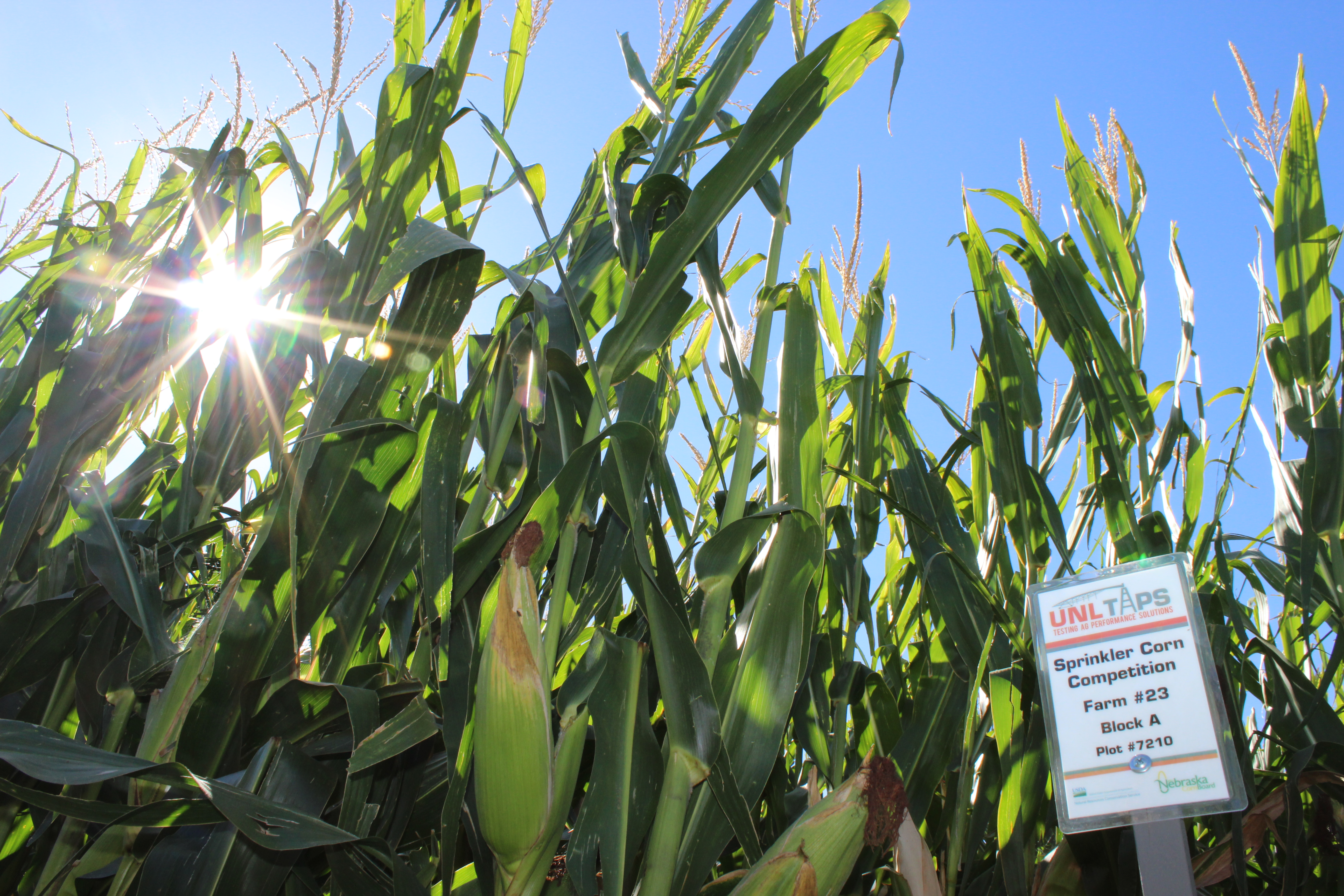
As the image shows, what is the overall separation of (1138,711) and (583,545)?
0.55 meters

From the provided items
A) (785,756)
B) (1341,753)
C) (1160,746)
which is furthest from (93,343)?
(1341,753)

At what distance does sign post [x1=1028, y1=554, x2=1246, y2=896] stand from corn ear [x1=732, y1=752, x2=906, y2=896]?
0.64 feet

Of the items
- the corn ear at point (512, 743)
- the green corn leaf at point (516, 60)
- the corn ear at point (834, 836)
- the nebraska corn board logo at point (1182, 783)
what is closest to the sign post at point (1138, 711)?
the nebraska corn board logo at point (1182, 783)

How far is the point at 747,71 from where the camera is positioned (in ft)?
2.95

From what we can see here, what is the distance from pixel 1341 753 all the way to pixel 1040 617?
0.37 metres

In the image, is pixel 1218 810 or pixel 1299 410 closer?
pixel 1218 810

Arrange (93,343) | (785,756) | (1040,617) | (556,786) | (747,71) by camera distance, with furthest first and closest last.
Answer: (785,756) → (93,343) → (747,71) → (1040,617) → (556,786)

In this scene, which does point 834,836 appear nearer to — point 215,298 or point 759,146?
point 759,146

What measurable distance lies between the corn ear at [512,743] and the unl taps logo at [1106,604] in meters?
0.51

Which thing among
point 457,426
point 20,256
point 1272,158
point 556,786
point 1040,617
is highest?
point 1272,158

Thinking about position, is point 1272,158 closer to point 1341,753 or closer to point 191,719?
point 1341,753

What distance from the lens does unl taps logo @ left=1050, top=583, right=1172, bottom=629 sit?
715 mm

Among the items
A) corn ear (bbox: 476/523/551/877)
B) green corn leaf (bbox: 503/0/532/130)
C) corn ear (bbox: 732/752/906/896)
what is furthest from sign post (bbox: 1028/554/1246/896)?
green corn leaf (bbox: 503/0/532/130)

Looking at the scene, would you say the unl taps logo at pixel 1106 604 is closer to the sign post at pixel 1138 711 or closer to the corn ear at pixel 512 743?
the sign post at pixel 1138 711
